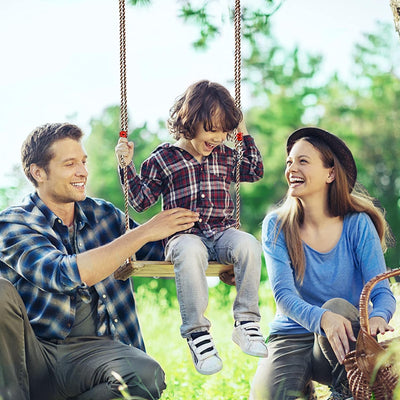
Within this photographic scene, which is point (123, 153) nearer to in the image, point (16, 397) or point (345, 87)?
point (16, 397)

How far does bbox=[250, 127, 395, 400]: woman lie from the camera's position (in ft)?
11.3

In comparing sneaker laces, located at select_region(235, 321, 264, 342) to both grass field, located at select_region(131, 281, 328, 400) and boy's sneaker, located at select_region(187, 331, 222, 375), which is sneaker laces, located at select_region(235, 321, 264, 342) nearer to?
boy's sneaker, located at select_region(187, 331, 222, 375)

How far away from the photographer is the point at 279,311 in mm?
3635

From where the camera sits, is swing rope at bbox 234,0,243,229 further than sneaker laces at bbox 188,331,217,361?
Yes

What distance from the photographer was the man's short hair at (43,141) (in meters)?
3.66

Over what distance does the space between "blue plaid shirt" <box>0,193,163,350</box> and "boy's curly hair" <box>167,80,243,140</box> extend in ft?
2.03

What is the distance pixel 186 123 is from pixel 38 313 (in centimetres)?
116

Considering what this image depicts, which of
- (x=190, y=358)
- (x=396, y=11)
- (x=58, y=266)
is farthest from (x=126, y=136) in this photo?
(x=190, y=358)

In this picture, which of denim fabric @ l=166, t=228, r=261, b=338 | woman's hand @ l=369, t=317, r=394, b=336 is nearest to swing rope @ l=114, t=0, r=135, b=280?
denim fabric @ l=166, t=228, r=261, b=338

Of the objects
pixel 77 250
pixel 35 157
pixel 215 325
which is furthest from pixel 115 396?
pixel 215 325

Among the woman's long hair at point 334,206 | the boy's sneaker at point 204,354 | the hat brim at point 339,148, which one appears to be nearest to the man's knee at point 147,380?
the boy's sneaker at point 204,354

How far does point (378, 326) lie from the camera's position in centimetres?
319

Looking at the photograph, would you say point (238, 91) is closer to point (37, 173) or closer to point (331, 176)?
point (331, 176)

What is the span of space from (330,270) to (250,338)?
56cm
